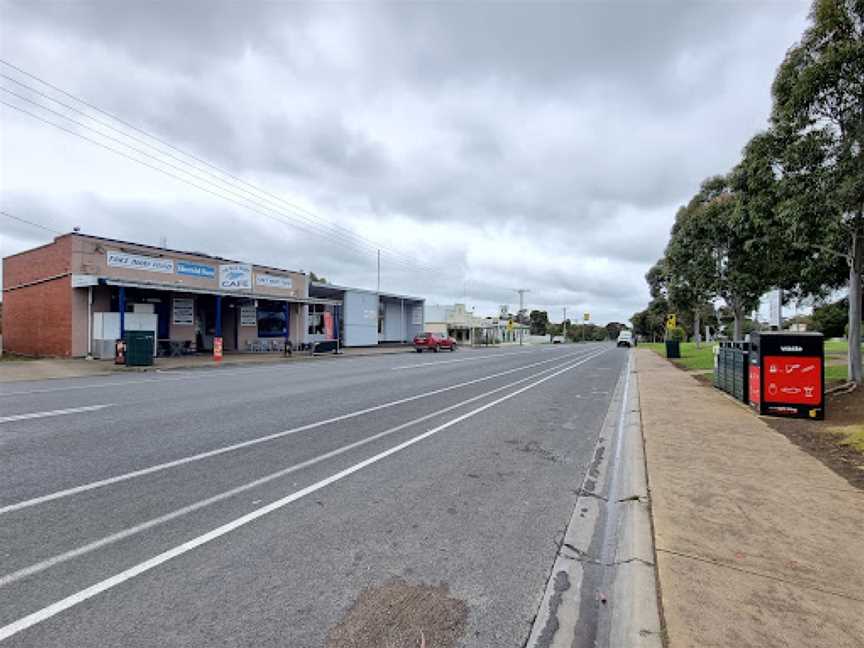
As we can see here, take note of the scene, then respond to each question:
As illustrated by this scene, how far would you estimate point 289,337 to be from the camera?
3628 centimetres

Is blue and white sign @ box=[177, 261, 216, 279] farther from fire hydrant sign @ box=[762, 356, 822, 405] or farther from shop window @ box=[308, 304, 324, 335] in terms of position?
fire hydrant sign @ box=[762, 356, 822, 405]

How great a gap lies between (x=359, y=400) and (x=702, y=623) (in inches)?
344

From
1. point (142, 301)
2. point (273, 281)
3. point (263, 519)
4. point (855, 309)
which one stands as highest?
point (273, 281)

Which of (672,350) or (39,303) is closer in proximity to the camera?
(39,303)

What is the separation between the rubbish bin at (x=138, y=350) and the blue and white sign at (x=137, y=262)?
703 cm

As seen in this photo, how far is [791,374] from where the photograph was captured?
30.0 ft

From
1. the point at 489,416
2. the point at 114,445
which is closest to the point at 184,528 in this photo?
the point at 114,445

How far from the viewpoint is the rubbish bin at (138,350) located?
64.7 ft

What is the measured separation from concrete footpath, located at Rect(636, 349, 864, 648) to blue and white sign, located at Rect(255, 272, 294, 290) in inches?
1227

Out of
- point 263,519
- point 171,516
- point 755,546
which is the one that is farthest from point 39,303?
point 755,546

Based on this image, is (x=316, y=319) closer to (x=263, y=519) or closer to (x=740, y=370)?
(x=740, y=370)

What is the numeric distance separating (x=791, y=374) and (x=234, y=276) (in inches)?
1145

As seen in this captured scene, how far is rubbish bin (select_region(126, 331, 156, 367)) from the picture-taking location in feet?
64.7

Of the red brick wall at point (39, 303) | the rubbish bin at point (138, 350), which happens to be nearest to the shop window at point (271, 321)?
the red brick wall at point (39, 303)
